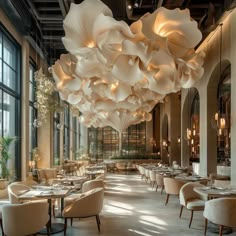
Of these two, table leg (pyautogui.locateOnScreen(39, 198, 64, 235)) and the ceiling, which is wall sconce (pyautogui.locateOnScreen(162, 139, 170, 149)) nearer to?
the ceiling

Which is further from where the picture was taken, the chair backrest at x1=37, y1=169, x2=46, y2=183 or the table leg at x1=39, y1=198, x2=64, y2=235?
the chair backrest at x1=37, y1=169, x2=46, y2=183

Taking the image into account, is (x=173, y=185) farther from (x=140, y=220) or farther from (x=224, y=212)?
(x=224, y=212)

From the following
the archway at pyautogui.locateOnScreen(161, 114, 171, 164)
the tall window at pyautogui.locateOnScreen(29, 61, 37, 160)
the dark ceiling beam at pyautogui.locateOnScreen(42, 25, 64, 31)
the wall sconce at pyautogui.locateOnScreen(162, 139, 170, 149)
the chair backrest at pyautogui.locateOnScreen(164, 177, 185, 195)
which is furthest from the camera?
the archway at pyautogui.locateOnScreen(161, 114, 171, 164)

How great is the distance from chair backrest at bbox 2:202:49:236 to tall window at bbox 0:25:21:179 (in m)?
4.05

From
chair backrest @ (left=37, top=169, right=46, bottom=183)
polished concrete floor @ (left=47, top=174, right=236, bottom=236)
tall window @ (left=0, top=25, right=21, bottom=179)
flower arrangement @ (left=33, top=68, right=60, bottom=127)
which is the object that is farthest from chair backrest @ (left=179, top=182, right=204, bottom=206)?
chair backrest @ (left=37, top=169, right=46, bottom=183)

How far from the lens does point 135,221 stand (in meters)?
7.30

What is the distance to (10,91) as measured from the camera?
9.59m

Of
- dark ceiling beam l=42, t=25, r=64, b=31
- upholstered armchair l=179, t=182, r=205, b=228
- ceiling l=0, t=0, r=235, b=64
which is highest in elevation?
dark ceiling beam l=42, t=25, r=64, b=31

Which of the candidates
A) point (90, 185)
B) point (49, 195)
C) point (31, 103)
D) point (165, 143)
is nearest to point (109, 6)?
point (90, 185)

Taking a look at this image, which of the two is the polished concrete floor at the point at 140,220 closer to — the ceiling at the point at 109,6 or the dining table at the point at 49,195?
the dining table at the point at 49,195

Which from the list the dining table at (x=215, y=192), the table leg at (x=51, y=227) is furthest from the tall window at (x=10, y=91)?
the dining table at (x=215, y=192)

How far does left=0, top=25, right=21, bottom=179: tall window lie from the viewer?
8969mm

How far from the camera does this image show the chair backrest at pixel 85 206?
619 centimetres

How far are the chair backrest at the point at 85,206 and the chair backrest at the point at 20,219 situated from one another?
3.42ft
